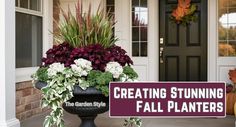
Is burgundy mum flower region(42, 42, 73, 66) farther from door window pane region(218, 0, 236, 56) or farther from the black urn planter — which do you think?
door window pane region(218, 0, 236, 56)

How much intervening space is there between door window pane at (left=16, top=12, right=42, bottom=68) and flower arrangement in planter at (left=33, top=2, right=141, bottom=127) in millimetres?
1712

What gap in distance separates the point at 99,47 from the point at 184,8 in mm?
3402

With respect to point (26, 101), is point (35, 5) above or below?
above

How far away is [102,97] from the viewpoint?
3115 millimetres

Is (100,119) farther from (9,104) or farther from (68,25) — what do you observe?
(68,25)

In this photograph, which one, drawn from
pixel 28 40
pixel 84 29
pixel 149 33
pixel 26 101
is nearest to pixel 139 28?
pixel 149 33

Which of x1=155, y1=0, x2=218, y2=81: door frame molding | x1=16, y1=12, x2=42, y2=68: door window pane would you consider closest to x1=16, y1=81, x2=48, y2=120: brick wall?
x1=16, y1=12, x2=42, y2=68: door window pane

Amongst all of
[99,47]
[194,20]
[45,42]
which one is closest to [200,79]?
[194,20]

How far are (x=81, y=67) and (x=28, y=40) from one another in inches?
94.9

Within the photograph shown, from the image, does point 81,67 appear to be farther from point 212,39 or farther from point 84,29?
point 212,39

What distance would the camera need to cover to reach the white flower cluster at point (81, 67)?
299cm

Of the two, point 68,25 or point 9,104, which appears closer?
point 68,25

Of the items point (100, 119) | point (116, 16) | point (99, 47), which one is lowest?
point (100, 119)

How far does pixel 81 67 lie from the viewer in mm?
3002
